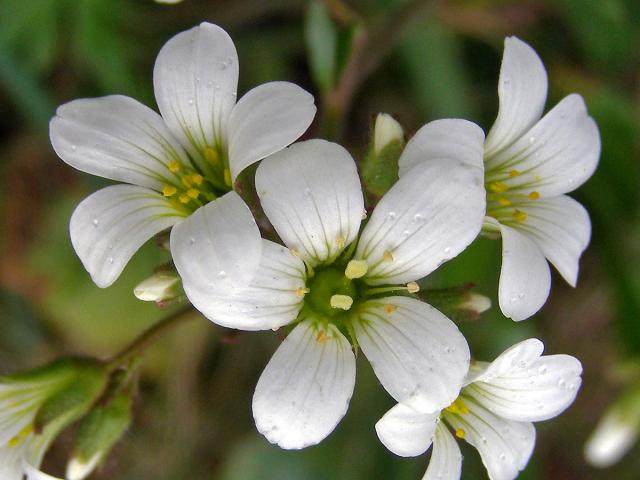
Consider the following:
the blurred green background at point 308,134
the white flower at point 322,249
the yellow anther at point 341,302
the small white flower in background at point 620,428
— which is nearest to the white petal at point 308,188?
the white flower at point 322,249

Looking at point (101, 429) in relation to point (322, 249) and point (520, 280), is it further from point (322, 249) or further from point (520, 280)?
point (520, 280)

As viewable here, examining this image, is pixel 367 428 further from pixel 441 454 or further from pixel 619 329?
pixel 441 454

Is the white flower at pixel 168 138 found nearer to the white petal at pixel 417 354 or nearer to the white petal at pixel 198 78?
the white petal at pixel 198 78

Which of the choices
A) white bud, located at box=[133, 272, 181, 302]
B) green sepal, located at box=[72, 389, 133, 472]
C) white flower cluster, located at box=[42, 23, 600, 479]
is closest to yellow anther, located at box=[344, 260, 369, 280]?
white flower cluster, located at box=[42, 23, 600, 479]

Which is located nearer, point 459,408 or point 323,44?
point 459,408

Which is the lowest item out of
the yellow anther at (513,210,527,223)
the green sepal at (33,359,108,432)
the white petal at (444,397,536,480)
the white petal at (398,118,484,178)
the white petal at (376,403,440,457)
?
the green sepal at (33,359,108,432)

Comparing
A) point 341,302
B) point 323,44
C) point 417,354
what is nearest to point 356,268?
point 341,302

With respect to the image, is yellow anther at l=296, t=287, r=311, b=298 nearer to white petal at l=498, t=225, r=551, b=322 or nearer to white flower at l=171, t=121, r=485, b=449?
white flower at l=171, t=121, r=485, b=449

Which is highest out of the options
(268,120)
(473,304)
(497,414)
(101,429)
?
(268,120)
